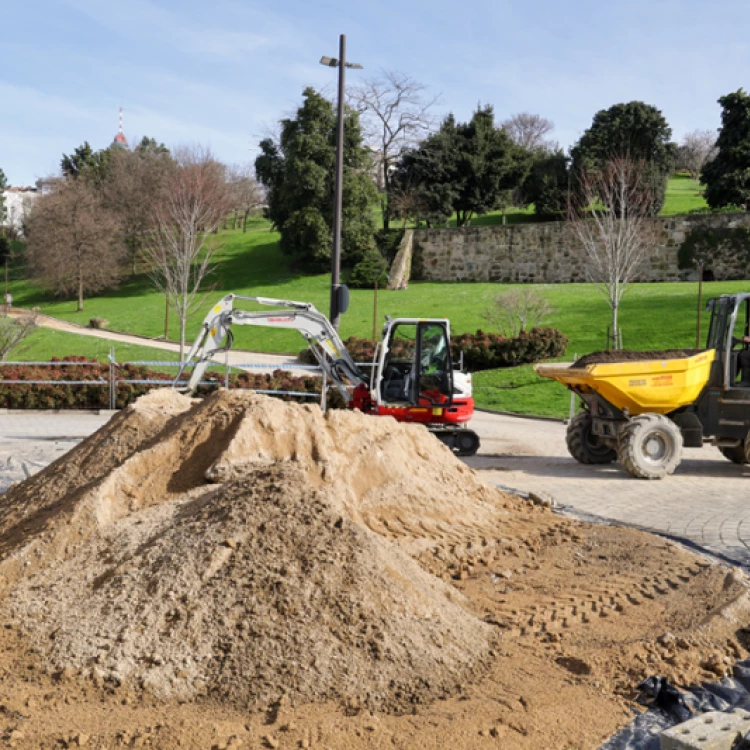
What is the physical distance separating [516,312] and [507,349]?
11.3ft

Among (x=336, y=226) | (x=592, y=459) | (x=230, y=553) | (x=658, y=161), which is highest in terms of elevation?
(x=658, y=161)

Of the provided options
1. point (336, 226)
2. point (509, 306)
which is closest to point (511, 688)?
point (336, 226)

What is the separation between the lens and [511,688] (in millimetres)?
4602

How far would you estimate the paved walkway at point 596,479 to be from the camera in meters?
8.72

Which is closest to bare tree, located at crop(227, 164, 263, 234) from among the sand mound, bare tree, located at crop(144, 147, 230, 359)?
bare tree, located at crop(144, 147, 230, 359)

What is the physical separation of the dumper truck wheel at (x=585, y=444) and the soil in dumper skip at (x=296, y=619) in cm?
523

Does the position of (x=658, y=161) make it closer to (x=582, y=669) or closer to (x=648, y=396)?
A: (x=648, y=396)

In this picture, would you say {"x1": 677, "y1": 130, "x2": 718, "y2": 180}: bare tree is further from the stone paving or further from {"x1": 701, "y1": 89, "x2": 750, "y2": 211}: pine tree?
the stone paving

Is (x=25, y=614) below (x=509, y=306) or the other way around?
below

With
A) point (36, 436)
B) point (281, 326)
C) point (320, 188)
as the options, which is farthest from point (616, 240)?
point (320, 188)

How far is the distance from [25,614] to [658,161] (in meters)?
49.9

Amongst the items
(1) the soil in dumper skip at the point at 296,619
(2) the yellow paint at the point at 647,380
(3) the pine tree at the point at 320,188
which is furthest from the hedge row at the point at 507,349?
(3) the pine tree at the point at 320,188

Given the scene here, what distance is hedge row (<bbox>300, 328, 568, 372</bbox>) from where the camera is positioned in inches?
949

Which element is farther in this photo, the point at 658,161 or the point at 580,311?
the point at 658,161
